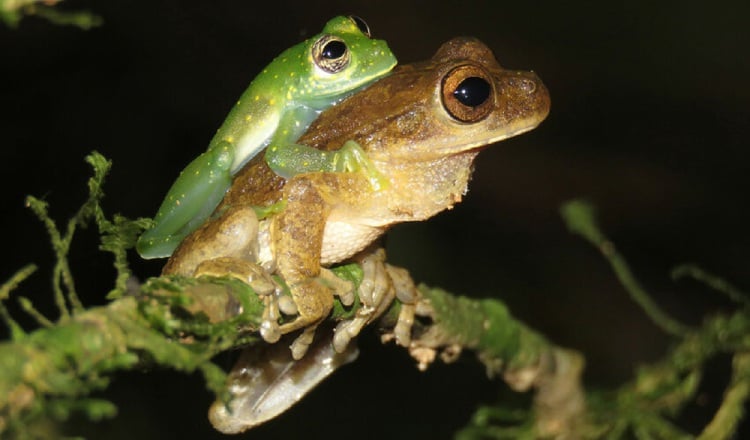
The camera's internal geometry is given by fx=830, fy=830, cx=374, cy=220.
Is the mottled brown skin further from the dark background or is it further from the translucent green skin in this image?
the dark background

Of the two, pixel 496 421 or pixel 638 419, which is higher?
pixel 638 419

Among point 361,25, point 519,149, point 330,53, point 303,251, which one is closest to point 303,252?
point 303,251

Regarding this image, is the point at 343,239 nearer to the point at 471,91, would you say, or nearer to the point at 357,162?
the point at 357,162

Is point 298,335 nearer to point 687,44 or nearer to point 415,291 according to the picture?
point 415,291

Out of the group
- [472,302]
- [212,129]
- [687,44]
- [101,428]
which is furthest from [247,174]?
[687,44]

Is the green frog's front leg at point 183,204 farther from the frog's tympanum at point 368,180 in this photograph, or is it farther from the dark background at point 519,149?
the dark background at point 519,149

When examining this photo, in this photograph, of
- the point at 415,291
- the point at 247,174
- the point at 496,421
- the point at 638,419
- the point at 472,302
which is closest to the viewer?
the point at 247,174
